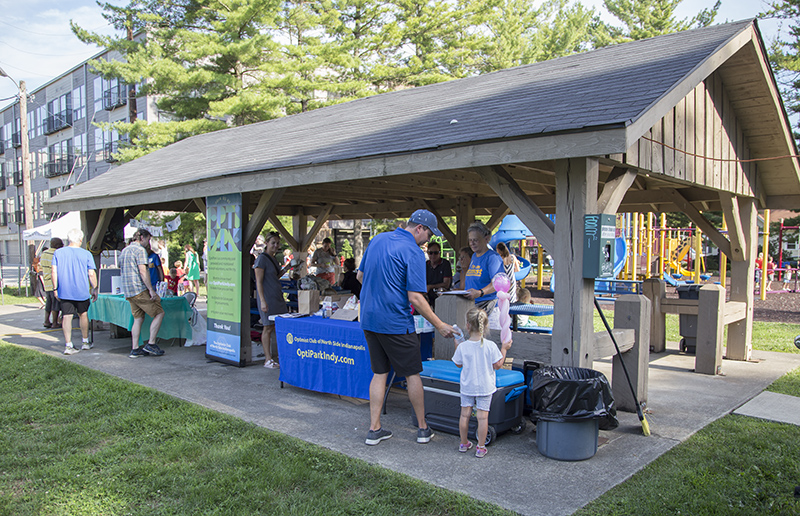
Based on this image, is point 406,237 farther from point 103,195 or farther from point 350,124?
point 103,195

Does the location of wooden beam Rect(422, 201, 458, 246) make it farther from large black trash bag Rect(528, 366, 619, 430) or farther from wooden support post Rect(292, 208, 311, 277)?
large black trash bag Rect(528, 366, 619, 430)

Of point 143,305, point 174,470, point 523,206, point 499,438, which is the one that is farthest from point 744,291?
point 143,305

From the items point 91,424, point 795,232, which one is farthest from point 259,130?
point 795,232

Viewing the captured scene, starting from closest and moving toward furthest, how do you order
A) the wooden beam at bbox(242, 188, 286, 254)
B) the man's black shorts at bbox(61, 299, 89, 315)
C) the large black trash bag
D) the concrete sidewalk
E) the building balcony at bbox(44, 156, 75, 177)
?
the concrete sidewalk < the large black trash bag < the wooden beam at bbox(242, 188, 286, 254) < the man's black shorts at bbox(61, 299, 89, 315) < the building balcony at bbox(44, 156, 75, 177)

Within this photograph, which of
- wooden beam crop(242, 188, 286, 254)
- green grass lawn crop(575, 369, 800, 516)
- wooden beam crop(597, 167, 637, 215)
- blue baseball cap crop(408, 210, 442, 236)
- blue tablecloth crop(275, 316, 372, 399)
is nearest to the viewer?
green grass lawn crop(575, 369, 800, 516)

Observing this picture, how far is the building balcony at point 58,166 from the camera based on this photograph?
36.4 m

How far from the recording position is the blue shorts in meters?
4.33

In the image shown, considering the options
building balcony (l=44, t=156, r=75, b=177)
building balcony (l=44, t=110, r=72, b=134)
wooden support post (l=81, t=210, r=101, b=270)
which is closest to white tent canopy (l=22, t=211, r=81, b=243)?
wooden support post (l=81, t=210, r=101, b=270)

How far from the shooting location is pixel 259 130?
37.3ft

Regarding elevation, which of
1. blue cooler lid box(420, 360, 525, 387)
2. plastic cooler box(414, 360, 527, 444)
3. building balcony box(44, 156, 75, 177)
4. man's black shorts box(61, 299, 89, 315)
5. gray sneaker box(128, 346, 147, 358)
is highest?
building balcony box(44, 156, 75, 177)

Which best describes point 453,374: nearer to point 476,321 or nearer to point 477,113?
point 476,321

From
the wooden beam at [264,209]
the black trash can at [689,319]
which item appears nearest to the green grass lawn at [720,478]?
the black trash can at [689,319]

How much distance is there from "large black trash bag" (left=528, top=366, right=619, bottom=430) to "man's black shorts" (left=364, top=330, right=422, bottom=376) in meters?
0.94

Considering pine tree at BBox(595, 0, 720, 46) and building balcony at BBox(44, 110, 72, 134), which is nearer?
pine tree at BBox(595, 0, 720, 46)
